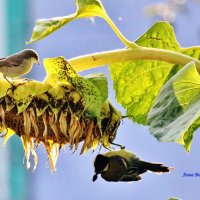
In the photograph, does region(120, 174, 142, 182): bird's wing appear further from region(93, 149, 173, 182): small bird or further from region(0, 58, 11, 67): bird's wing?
region(0, 58, 11, 67): bird's wing

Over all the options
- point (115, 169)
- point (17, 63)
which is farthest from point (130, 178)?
point (17, 63)

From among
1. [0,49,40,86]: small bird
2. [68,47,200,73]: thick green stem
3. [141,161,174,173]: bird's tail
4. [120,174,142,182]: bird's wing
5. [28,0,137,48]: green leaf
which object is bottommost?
[120,174,142,182]: bird's wing

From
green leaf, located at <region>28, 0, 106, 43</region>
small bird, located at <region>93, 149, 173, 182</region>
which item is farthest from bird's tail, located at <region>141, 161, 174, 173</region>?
green leaf, located at <region>28, 0, 106, 43</region>

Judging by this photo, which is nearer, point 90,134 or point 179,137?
point 179,137

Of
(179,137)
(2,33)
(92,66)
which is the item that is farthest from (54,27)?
(2,33)

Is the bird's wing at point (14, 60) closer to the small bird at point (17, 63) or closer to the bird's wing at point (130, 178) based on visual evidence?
the small bird at point (17, 63)

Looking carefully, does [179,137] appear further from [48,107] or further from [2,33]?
[2,33]
